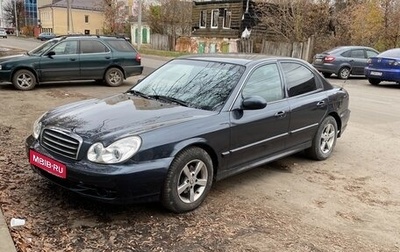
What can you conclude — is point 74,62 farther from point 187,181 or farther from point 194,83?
point 187,181

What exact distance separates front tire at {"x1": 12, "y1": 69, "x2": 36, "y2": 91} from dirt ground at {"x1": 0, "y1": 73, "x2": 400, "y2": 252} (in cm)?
613

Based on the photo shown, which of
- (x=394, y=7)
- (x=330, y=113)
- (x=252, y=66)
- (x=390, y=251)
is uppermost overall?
(x=394, y=7)

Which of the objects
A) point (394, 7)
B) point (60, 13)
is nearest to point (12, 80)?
point (394, 7)

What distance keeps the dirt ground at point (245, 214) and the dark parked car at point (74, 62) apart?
20.3ft

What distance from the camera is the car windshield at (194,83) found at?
4629mm

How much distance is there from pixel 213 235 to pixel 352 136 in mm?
5095

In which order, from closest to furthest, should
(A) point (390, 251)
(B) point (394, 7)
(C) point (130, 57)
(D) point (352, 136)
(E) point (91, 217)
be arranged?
(A) point (390, 251) < (E) point (91, 217) < (D) point (352, 136) < (C) point (130, 57) < (B) point (394, 7)

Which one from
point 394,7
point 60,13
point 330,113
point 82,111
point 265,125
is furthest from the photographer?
point 60,13

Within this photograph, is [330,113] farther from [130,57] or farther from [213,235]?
[130,57]

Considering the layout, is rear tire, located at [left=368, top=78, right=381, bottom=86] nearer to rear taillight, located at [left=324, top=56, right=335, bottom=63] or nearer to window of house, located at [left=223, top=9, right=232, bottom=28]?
rear taillight, located at [left=324, top=56, right=335, bottom=63]

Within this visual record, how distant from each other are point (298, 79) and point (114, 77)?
8.90m

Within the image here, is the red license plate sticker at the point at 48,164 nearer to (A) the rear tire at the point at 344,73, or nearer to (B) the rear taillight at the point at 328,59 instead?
(B) the rear taillight at the point at 328,59

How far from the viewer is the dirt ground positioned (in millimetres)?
3547

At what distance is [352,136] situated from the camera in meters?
7.86
